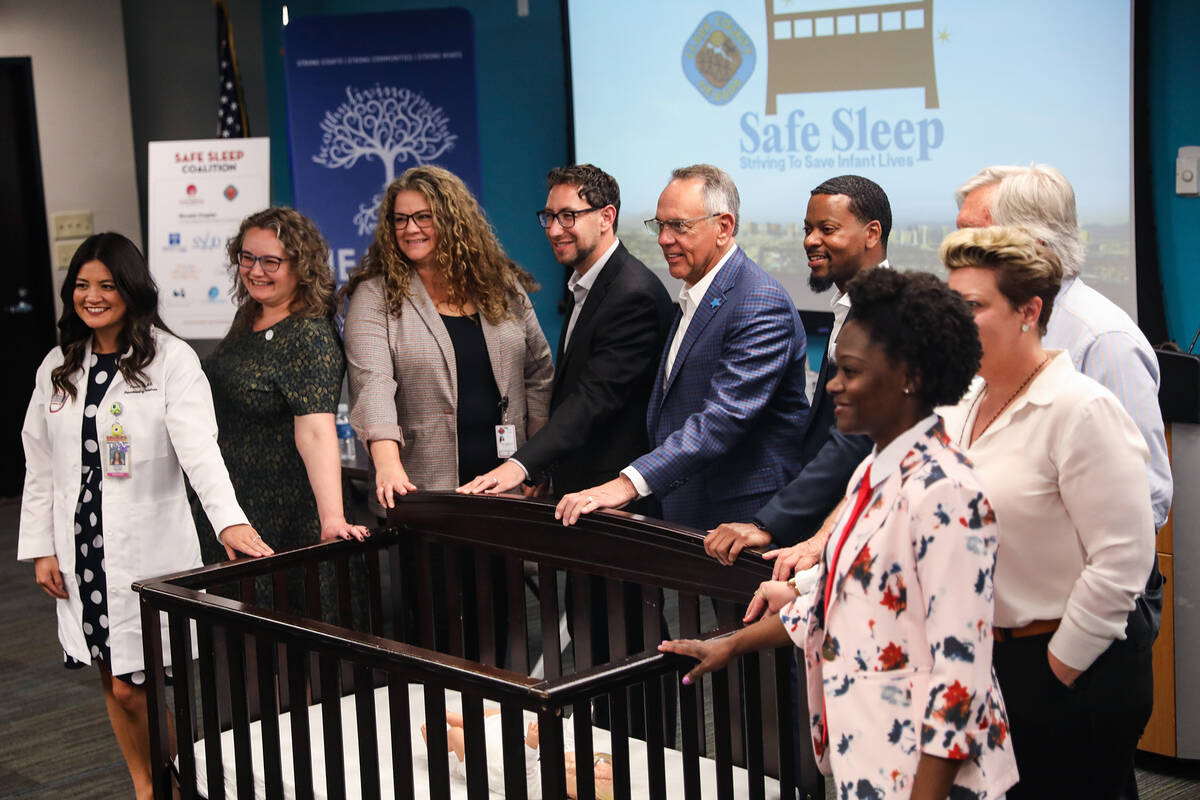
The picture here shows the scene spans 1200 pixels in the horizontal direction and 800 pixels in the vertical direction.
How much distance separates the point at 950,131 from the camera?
4145mm

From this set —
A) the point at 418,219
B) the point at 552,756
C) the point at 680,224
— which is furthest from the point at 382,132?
the point at 552,756

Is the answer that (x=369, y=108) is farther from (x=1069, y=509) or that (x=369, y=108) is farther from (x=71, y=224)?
(x=1069, y=509)

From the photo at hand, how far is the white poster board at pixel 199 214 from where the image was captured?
6594 mm

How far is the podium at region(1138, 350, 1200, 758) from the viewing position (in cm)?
296

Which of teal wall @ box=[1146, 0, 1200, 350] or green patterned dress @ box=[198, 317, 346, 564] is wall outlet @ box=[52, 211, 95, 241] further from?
teal wall @ box=[1146, 0, 1200, 350]

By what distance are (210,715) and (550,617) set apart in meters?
0.67

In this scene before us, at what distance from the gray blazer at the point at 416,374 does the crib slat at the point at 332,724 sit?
887 millimetres

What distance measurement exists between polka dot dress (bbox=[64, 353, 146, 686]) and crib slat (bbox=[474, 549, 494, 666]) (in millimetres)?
A: 762

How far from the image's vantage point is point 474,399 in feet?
9.93

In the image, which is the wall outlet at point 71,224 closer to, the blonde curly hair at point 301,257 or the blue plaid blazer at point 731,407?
the blonde curly hair at point 301,257

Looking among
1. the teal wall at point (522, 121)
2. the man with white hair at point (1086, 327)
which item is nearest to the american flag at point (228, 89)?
the teal wall at point (522, 121)

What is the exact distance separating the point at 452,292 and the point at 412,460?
0.40 m

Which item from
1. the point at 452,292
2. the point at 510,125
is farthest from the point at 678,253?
the point at 510,125

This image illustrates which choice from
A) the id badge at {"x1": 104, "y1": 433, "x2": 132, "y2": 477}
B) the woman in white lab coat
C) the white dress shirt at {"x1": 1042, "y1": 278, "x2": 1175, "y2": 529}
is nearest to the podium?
the white dress shirt at {"x1": 1042, "y1": 278, "x2": 1175, "y2": 529}
